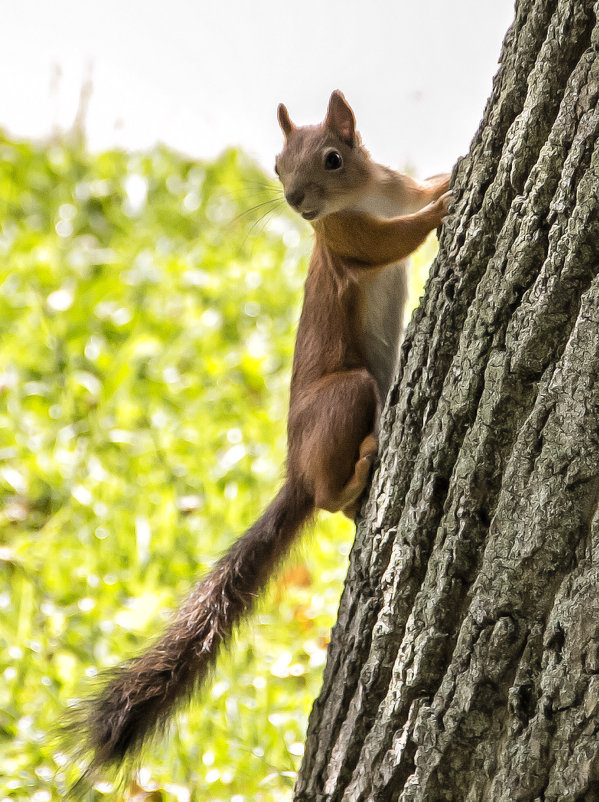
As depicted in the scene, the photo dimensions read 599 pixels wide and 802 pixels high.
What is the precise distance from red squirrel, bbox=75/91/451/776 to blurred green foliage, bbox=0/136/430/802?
106 millimetres

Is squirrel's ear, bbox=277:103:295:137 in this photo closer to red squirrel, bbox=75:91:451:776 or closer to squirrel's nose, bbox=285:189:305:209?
red squirrel, bbox=75:91:451:776

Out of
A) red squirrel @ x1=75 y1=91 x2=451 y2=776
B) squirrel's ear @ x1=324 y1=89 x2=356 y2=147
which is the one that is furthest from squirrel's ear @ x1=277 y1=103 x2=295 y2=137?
squirrel's ear @ x1=324 y1=89 x2=356 y2=147

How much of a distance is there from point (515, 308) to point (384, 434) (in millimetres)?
477

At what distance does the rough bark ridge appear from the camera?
155cm

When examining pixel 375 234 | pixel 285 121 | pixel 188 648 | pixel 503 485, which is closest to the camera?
pixel 503 485

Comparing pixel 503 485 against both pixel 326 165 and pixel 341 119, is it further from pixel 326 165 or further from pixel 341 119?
pixel 341 119

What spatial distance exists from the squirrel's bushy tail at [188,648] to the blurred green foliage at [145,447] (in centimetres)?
7

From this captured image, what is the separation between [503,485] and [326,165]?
124 centimetres

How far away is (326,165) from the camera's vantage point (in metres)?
2.57

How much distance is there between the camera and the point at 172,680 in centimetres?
→ 228

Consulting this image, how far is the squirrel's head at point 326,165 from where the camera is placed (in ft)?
8.32

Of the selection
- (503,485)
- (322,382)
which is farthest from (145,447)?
(503,485)

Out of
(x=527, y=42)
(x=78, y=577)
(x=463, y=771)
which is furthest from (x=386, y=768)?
(x=78, y=577)

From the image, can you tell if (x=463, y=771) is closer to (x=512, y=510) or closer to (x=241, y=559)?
(x=512, y=510)
